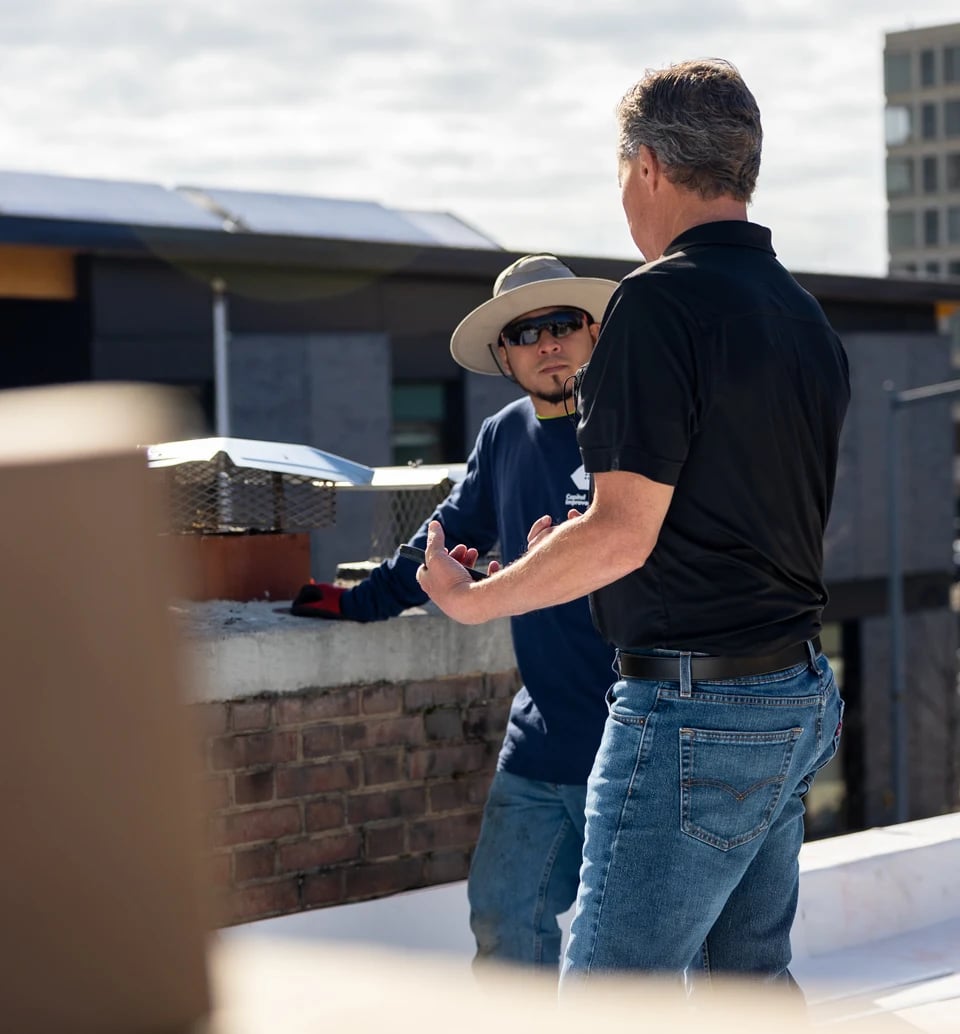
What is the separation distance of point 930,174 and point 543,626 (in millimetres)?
97235

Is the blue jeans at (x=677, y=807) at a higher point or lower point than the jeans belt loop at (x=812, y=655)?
lower

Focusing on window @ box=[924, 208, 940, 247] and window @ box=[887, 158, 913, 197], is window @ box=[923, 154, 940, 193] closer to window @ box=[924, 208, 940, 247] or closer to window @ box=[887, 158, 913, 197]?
window @ box=[887, 158, 913, 197]

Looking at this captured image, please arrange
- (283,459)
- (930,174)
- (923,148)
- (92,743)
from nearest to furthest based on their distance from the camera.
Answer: (92,743) → (283,459) → (923,148) → (930,174)

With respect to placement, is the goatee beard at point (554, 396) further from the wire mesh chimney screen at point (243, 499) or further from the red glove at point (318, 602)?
the wire mesh chimney screen at point (243, 499)

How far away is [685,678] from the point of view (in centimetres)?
239

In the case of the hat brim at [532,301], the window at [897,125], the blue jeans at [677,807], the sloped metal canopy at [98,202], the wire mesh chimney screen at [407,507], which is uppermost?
the window at [897,125]

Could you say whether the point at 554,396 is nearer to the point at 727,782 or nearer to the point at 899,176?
the point at 727,782

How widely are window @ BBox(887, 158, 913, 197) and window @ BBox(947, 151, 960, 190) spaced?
226 cm

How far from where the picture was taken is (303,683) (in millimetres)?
4285

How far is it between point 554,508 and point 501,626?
1.20 m

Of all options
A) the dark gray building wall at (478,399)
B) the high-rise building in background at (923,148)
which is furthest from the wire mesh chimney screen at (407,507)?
the high-rise building in background at (923,148)

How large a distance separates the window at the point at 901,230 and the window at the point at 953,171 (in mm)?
2959

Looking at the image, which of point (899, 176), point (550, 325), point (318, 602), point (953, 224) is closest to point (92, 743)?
point (550, 325)

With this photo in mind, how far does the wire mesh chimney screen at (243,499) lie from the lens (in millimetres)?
4426
